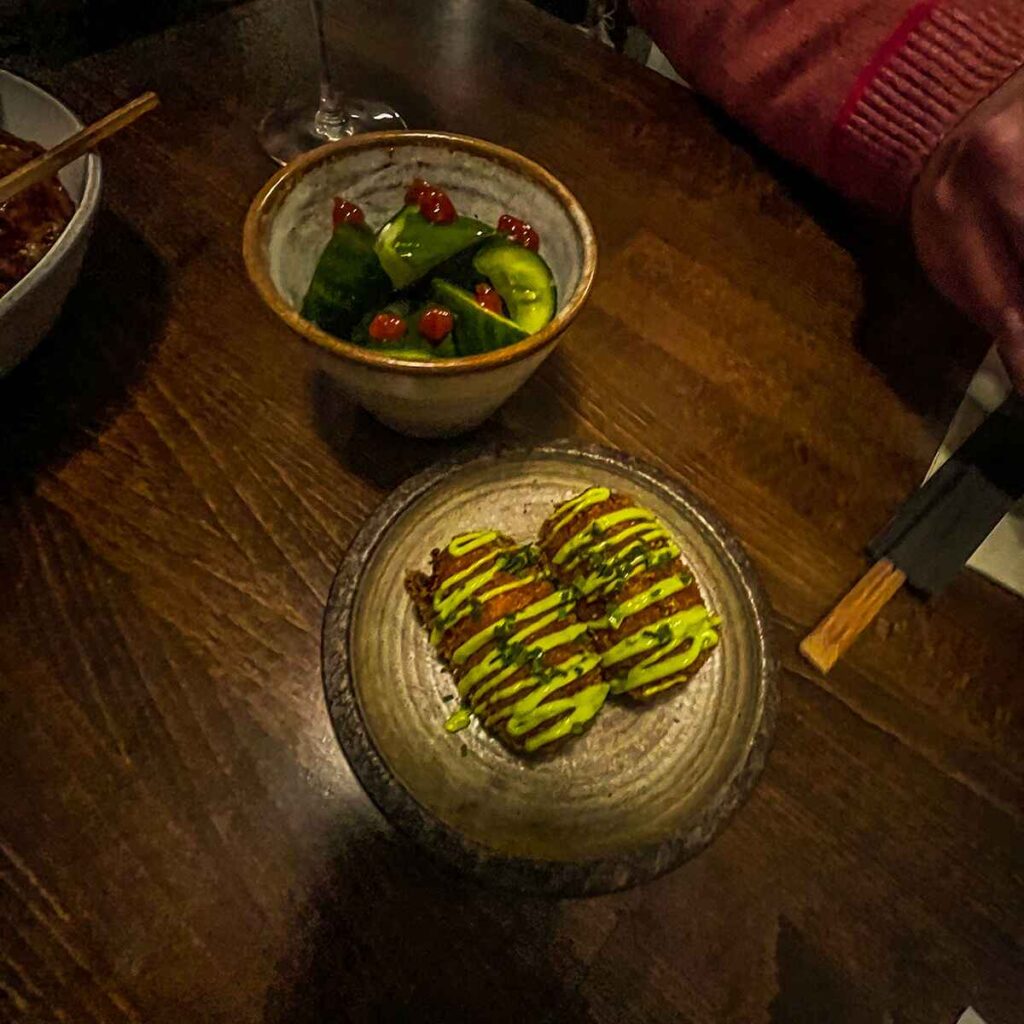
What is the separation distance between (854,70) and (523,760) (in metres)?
1.07

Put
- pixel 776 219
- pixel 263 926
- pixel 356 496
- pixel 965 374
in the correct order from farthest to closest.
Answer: pixel 776 219 < pixel 965 374 < pixel 356 496 < pixel 263 926

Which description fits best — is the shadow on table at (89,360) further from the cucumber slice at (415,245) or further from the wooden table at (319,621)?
the cucumber slice at (415,245)

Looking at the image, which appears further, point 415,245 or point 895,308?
point 895,308

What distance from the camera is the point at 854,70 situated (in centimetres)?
115

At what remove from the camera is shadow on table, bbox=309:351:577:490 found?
0.95 m

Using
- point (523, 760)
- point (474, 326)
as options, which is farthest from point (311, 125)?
point (523, 760)

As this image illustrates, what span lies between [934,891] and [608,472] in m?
0.52

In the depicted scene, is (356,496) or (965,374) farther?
(965,374)

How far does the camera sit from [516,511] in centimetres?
91

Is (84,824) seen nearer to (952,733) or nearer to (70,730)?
(70,730)

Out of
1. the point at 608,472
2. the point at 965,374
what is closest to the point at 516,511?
the point at 608,472

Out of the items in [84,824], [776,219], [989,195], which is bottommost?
[84,824]

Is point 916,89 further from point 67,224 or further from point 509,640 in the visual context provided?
point 67,224

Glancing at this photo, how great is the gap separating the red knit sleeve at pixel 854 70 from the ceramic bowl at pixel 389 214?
1.82ft
